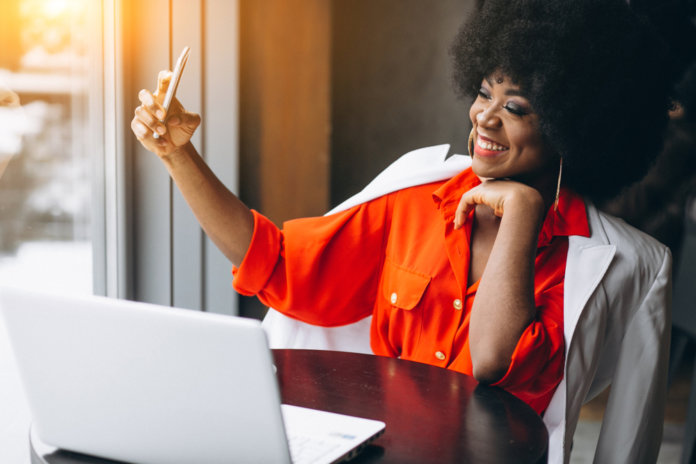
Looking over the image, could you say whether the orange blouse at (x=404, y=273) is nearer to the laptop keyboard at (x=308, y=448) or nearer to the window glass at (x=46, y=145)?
the window glass at (x=46, y=145)

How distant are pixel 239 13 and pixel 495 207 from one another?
1.05 metres

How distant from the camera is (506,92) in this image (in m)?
1.48

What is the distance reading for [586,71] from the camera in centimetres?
146

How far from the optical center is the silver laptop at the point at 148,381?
708 millimetres

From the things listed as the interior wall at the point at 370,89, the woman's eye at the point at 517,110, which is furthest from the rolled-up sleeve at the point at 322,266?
the interior wall at the point at 370,89

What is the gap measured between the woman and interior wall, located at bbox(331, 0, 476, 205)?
1599mm

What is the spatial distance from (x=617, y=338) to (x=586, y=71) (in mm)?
571

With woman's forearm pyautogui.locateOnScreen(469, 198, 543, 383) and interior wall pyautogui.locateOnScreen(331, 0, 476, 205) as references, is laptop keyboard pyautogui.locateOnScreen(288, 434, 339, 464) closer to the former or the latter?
woman's forearm pyautogui.locateOnScreen(469, 198, 543, 383)

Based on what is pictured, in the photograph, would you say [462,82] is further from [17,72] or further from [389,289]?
[17,72]

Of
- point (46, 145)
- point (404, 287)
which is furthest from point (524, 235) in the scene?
point (46, 145)

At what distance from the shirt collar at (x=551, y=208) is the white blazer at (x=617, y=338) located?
0.03 metres

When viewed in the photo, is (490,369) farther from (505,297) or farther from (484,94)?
(484,94)

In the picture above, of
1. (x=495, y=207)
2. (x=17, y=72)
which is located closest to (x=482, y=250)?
(x=495, y=207)

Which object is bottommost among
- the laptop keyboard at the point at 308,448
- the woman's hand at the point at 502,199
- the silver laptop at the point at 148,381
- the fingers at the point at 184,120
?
the laptop keyboard at the point at 308,448
